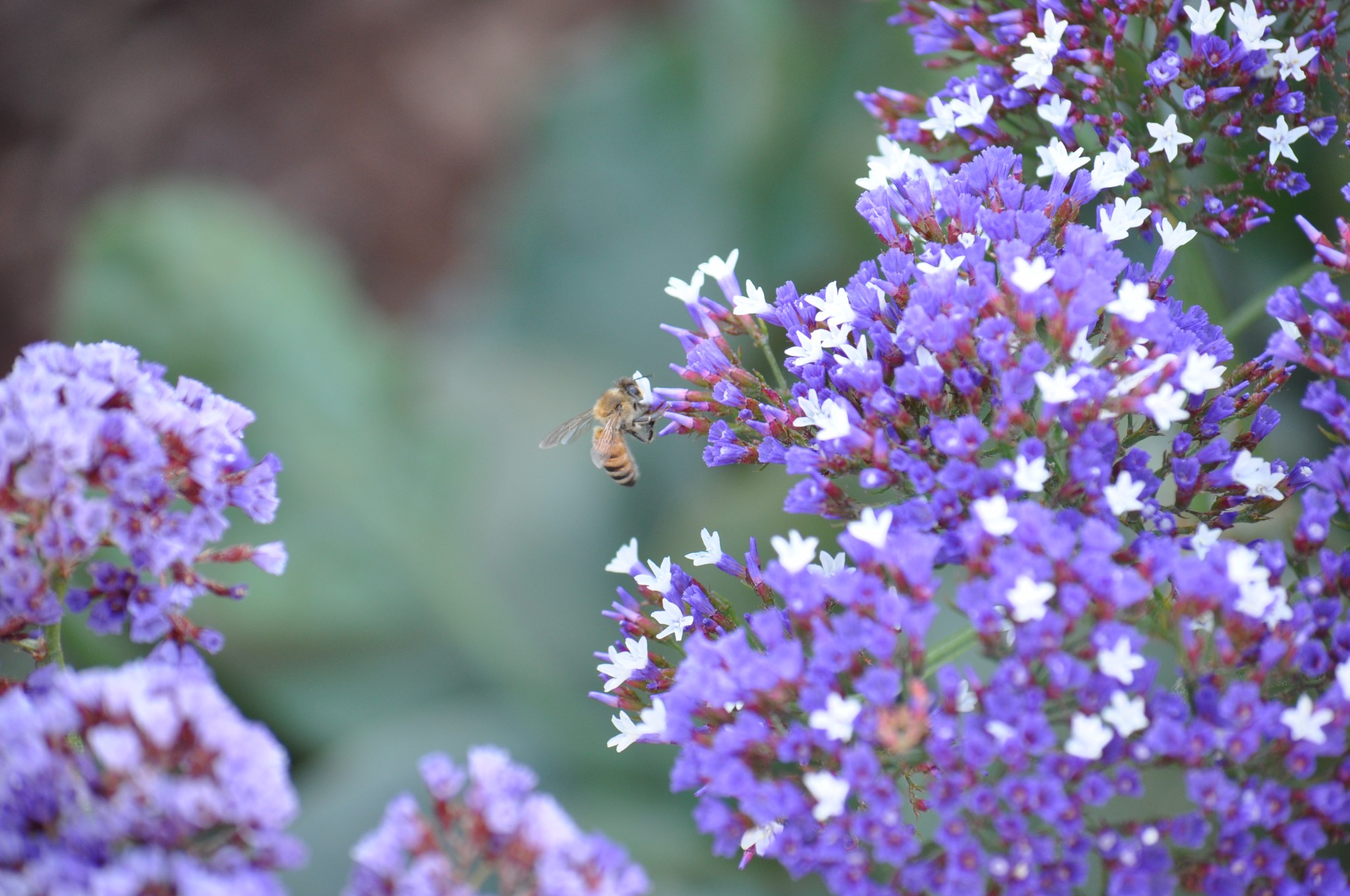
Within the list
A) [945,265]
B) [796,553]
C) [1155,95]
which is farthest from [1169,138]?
[796,553]

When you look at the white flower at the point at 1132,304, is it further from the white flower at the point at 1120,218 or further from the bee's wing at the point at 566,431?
the bee's wing at the point at 566,431

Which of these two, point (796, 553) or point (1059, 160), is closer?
point (796, 553)

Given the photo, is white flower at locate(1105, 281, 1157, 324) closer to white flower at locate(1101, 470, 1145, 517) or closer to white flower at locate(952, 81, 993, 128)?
white flower at locate(1101, 470, 1145, 517)

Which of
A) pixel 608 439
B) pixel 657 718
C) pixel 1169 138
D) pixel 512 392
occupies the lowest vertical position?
pixel 657 718

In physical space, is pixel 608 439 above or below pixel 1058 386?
above

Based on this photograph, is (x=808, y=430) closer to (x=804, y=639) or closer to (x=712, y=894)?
(x=804, y=639)

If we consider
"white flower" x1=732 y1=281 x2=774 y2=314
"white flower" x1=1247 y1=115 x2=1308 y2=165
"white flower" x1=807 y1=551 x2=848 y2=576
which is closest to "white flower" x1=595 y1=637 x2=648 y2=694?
"white flower" x1=807 y1=551 x2=848 y2=576

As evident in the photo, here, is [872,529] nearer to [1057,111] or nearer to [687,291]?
[687,291]

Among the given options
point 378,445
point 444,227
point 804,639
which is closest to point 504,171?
point 444,227
